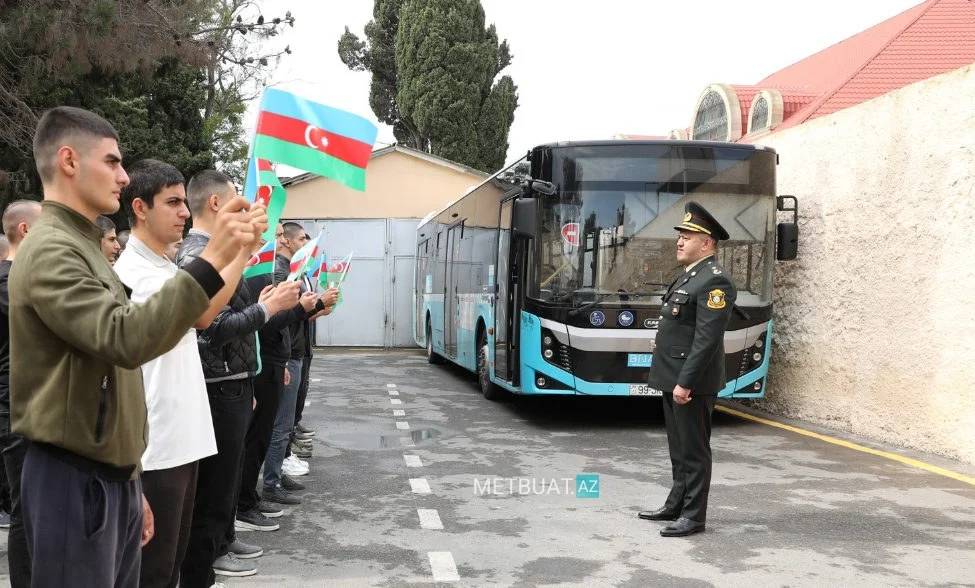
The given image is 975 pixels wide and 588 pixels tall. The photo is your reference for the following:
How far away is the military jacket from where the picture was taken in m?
5.94

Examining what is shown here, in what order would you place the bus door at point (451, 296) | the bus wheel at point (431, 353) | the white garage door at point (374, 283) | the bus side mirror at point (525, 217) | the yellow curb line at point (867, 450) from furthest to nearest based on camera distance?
the white garage door at point (374, 283)
the bus wheel at point (431, 353)
the bus door at point (451, 296)
the bus side mirror at point (525, 217)
the yellow curb line at point (867, 450)

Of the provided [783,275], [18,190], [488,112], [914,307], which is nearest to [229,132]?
[488,112]

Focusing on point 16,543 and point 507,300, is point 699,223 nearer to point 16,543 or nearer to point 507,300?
point 16,543

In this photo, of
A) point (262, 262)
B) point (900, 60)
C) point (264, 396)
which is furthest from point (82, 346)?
point (900, 60)

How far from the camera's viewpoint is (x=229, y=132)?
3969 centimetres

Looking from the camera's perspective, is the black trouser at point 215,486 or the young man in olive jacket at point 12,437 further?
the black trouser at point 215,486

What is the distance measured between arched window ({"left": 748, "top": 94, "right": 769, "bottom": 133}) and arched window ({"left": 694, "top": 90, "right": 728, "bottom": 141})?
0.63 meters

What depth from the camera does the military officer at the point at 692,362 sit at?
233 inches

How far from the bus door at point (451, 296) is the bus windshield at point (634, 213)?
17.3 feet

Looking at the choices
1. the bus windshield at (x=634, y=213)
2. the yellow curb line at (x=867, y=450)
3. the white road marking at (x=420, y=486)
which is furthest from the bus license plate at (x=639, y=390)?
the white road marking at (x=420, y=486)

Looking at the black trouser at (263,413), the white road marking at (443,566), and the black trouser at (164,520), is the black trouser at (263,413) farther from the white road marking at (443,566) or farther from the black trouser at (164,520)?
the black trouser at (164,520)

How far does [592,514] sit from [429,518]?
1119 millimetres

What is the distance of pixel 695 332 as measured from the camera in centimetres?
609

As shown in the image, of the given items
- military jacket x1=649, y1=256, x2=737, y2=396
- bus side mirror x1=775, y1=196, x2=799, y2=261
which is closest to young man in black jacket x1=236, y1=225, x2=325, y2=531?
military jacket x1=649, y1=256, x2=737, y2=396
